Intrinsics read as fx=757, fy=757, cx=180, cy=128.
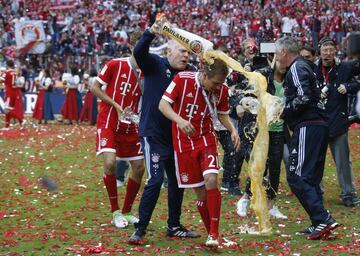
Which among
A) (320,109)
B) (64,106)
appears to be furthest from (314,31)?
(320,109)

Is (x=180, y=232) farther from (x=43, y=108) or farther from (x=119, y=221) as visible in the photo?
(x=43, y=108)

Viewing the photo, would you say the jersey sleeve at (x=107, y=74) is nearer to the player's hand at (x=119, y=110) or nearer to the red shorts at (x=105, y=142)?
the player's hand at (x=119, y=110)

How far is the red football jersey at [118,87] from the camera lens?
842cm

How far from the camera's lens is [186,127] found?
6.80m

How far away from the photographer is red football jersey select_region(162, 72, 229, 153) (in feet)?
23.0

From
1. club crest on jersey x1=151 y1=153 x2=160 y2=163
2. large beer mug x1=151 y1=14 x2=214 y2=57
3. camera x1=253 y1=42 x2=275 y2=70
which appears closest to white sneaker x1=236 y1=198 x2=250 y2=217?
camera x1=253 y1=42 x2=275 y2=70

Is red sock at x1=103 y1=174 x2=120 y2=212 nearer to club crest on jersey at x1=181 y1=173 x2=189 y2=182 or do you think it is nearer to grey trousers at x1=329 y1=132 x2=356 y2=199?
club crest on jersey at x1=181 y1=173 x2=189 y2=182

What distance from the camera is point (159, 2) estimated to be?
37.0 meters

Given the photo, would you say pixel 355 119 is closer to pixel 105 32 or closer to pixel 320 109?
pixel 320 109

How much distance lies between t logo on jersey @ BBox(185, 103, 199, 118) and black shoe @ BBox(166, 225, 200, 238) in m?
1.29

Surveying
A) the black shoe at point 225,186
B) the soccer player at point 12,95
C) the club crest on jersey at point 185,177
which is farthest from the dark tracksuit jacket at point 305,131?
the soccer player at point 12,95

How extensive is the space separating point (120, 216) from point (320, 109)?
243 centimetres

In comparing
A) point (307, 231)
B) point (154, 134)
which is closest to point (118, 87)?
point (154, 134)

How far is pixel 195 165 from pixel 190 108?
533mm
